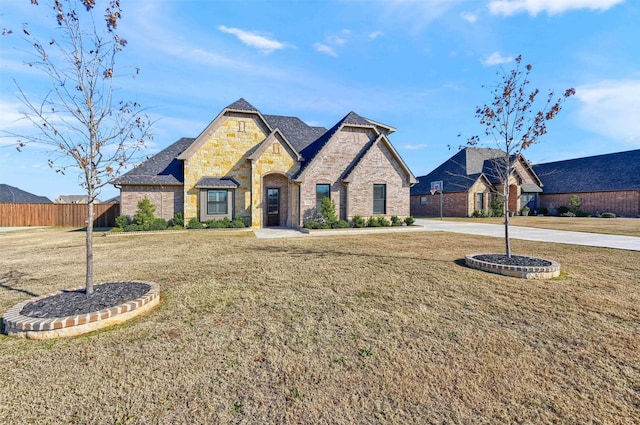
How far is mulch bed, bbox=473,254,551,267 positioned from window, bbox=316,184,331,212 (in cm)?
1105

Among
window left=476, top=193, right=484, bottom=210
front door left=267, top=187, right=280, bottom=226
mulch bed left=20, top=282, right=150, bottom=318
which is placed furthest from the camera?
window left=476, top=193, right=484, bottom=210

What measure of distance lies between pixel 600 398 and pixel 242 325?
425cm

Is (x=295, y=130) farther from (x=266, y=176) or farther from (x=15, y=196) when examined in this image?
(x=15, y=196)

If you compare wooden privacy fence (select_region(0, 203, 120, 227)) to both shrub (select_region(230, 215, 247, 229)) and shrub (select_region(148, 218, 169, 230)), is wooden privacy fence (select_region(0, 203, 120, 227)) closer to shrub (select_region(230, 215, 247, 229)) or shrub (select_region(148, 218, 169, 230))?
shrub (select_region(148, 218, 169, 230))

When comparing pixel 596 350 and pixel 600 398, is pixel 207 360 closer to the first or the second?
pixel 600 398

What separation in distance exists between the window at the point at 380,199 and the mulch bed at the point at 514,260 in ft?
36.4

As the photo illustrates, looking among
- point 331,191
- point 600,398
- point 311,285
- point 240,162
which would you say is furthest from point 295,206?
point 600,398

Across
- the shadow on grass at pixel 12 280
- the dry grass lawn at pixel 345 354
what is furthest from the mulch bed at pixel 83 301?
the shadow on grass at pixel 12 280

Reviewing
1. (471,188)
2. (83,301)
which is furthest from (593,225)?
(83,301)

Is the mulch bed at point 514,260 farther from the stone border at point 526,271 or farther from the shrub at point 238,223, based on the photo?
the shrub at point 238,223

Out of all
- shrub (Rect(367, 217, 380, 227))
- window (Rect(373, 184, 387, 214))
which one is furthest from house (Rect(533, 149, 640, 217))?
shrub (Rect(367, 217, 380, 227))

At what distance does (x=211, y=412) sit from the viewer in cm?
265

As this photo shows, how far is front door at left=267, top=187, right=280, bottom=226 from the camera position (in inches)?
751

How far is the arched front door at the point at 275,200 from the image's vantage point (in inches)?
744
